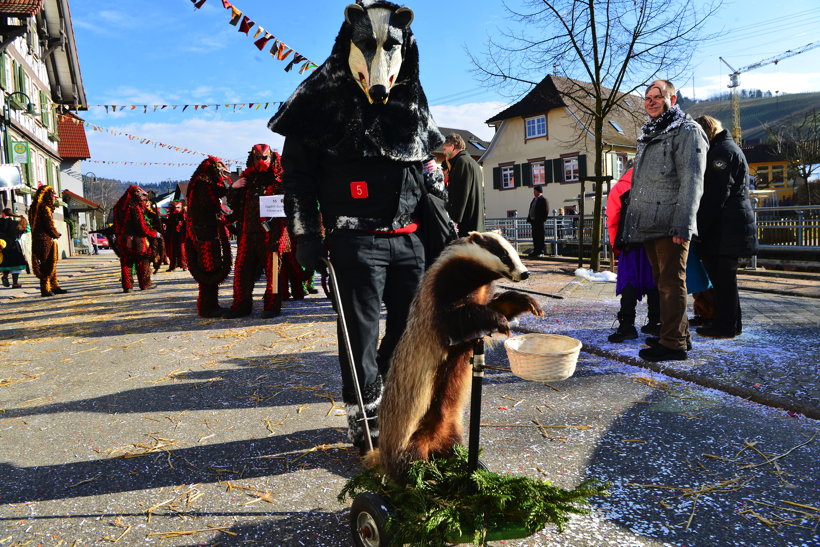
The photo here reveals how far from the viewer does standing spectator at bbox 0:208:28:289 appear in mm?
12797

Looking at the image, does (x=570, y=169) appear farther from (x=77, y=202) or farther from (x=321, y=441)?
(x=321, y=441)

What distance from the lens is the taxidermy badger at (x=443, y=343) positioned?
78.7 inches

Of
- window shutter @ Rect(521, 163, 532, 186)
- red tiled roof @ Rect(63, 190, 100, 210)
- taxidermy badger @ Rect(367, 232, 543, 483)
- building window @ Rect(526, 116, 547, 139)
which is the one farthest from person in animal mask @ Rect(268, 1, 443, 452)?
red tiled roof @ Rect(63, 190, 100, 210)

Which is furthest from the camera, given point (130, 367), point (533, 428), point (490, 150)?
point (490, 150)

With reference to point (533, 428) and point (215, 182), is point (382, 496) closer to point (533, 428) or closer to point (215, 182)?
point (533, 428)

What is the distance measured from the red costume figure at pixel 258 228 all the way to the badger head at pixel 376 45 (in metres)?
5.09

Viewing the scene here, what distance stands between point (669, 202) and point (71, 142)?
4071 centimetres

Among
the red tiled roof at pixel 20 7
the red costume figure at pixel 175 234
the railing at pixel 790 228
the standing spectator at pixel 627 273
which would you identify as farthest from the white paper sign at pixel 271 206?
the red tiled roof at pixel 20 7

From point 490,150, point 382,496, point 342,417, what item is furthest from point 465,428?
point 490,150

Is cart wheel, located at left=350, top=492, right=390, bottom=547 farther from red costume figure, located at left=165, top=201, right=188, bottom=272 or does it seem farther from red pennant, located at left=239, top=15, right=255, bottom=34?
red costume figure, located at left=165, top=201, right=188, bottom=272

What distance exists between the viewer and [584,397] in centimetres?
392

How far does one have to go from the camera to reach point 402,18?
2818mm

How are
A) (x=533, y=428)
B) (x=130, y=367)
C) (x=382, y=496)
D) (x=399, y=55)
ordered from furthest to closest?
1. (x=130, y=367)
2. (x=533, y=428)
3. (x=399, y=55)
4. (x=382, y=496)

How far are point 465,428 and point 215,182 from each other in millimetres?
5844
